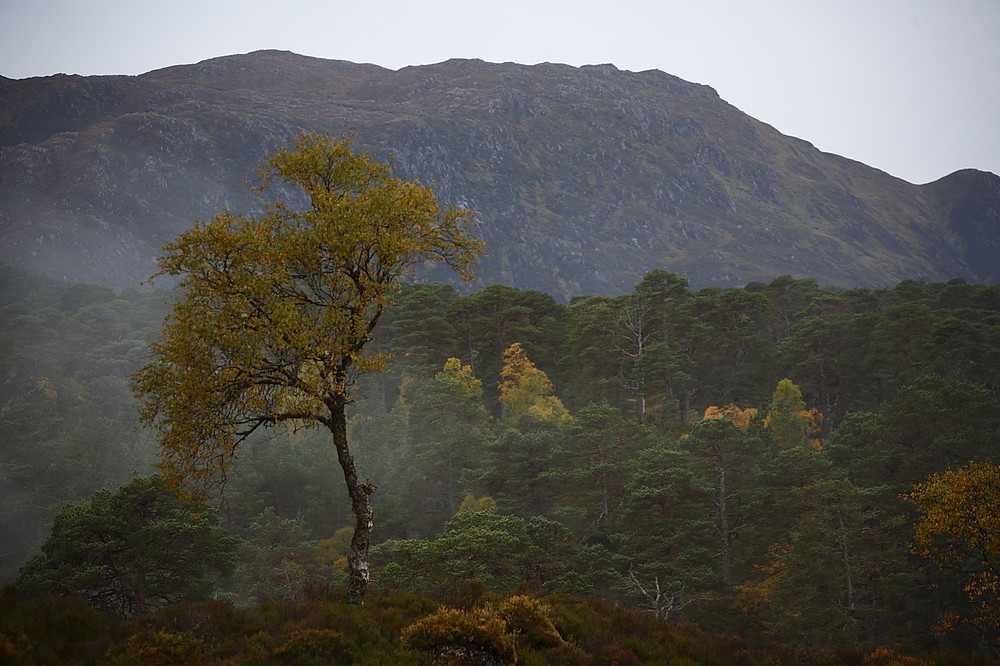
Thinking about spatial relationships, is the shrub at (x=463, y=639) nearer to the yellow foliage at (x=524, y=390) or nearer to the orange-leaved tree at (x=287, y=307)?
the orange-leaved tree at (x=287, y=307)

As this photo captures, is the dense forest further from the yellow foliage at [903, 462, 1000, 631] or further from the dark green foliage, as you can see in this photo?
the dark green foliage

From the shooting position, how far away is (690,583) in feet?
116

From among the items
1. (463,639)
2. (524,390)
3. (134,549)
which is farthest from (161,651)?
(524,390)

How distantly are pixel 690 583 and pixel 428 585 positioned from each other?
740 inches

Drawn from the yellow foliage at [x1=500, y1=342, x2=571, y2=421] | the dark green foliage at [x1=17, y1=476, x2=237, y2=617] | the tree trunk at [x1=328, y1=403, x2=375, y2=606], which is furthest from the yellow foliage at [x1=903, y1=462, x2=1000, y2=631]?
the dark green foliage at [x1=17, y1=476, x2=237, y2=617]

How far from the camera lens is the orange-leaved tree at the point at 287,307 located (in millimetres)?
14258

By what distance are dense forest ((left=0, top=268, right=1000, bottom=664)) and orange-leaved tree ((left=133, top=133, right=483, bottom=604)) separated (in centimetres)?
459

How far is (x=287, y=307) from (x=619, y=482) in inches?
1301

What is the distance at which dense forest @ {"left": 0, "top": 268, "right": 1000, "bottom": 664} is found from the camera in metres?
24.8

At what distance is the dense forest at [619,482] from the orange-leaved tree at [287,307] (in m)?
4.59

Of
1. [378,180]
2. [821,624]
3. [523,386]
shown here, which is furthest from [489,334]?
[378,180]

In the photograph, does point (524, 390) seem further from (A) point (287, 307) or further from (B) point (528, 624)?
(A) point (287, 307)

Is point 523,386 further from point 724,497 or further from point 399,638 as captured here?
point 399,638

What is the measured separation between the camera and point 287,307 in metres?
13.9
